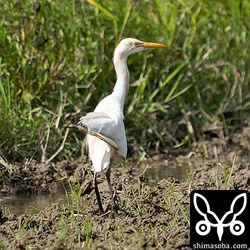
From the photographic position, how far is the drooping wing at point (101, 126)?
6.24 meters

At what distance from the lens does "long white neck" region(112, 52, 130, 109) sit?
7.23 m

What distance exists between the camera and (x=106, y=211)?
657 cm

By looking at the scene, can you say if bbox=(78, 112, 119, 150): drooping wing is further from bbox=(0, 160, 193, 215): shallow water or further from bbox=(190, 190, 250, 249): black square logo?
bbox=(190, 190, 250, 249): black square logo

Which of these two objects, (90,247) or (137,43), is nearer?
(90,247)

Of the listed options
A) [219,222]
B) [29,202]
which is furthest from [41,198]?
[219,222]

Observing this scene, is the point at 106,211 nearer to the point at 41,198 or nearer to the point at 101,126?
the point at 101,126

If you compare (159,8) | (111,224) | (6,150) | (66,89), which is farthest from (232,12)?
(111,224)

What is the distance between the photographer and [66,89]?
8.83 m

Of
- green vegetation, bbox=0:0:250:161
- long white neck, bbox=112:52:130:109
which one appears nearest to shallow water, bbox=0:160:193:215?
green vegetation, bbox=0:0:250:161

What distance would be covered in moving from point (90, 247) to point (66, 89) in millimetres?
3704

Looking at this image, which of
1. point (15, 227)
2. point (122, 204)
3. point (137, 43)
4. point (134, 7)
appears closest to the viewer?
point (15, 227)

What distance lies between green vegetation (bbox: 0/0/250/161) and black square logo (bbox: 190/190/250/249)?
242cm

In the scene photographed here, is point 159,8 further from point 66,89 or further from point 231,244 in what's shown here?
point 231,244

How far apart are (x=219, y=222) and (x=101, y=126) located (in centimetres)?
127
